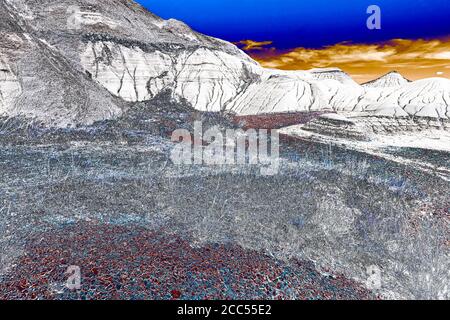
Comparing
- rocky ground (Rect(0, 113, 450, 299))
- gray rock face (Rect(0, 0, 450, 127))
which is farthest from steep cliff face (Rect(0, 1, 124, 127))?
rocky ground (Rect(0, 113, 450, 299))

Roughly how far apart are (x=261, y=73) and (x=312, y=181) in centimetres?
4185

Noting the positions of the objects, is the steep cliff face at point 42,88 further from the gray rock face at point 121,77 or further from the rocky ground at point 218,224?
the rocky ground at point 218,224

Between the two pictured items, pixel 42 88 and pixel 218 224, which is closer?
pixel 218 224

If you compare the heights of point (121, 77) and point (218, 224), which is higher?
point (121, 77)

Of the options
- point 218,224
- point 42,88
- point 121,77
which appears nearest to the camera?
point 218,224

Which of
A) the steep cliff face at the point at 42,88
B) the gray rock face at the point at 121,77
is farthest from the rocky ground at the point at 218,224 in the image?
the gray rock face at the point at 121,77

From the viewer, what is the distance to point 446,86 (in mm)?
44375

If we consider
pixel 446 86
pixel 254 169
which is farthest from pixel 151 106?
pixel 446 86

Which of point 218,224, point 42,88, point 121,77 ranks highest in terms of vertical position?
point 121,77

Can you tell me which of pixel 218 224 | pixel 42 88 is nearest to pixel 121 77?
pixel 42 88

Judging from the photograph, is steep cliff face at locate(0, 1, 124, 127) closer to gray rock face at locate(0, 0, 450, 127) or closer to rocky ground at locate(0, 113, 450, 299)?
gray rock face at locate(0, 0, 450, 127)

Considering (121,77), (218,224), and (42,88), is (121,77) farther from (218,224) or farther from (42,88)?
(218,224)

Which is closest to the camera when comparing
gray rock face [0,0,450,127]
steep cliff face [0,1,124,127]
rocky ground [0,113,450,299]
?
rocky ground [0,113,450,299]

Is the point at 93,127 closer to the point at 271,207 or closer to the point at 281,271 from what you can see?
the point at 271,207
